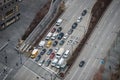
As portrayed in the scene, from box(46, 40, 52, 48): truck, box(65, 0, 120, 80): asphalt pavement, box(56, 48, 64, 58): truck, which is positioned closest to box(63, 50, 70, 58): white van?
box(56, 48, 64, 58): truck

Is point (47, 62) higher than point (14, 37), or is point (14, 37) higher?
point (14, 37)

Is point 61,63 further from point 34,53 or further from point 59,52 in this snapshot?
point 34,53

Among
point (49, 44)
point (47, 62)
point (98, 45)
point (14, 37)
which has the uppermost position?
point (98, 45)

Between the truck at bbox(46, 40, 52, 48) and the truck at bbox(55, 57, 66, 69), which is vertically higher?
the truck at bbox(46, 40, 52, 48)

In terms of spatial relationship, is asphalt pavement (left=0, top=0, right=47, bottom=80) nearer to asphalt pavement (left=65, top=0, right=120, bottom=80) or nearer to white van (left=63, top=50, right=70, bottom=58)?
white van (left=63, top=50, right=70, bottom=58)

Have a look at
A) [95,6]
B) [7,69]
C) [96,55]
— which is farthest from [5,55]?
[95,6]

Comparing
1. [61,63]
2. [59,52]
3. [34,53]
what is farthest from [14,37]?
[61,63]

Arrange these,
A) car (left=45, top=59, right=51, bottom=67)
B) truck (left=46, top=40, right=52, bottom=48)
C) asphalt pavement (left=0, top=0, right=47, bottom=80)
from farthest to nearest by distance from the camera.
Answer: truck (left=46, top=40, right=52, bottom=48)
car (left=45, top=59, right=51, bottom=67)
asphalt pavement (left=0, top=0, right=47, bottom=80)

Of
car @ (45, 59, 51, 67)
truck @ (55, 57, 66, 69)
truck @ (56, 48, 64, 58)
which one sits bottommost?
car @ (45, 59, 51, 67)

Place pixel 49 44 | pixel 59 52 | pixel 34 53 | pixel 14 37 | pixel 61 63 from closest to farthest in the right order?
pixel 61 63 < pixel 59 52 < pixel 34 53 < pixel 49 44 < pixel 14 37

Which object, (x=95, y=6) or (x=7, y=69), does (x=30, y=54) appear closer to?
(x=7, y=69)

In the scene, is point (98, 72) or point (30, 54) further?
point (30, 54)
